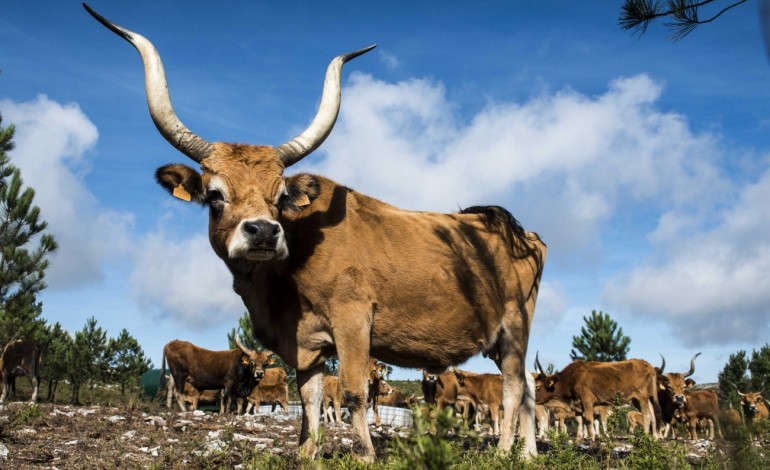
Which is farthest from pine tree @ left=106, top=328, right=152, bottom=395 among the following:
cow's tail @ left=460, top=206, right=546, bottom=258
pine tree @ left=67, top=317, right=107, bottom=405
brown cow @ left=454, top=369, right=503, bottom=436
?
cow's tail @ left=460, top=206, right=546, bottom=258

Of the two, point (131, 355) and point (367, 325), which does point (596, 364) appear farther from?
point (131, 355)

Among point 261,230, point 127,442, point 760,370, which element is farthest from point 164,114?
point 760,370

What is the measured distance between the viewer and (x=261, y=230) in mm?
5352

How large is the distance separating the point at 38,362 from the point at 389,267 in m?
21.9

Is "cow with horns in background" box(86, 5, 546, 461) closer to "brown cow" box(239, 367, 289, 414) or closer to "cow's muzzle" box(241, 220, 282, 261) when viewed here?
"cow's muzzle" box(241, 220, 282, 261)

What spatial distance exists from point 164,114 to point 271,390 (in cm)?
2279

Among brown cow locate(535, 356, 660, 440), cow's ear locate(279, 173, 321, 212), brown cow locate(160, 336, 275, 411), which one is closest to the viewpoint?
cow's ear locate(279, 173, 321, 212)

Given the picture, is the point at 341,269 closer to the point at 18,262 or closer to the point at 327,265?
the point at 327,265

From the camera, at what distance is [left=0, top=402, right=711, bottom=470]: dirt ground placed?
627cm

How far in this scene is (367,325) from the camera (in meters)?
5.90

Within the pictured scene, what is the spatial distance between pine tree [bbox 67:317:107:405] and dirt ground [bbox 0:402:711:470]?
56.0 feet

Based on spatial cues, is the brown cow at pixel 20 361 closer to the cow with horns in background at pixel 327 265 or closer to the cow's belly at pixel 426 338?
the cow with horns in background at pixel 327 265

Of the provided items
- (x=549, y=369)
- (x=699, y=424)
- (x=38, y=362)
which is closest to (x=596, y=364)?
(x=549, y=369)

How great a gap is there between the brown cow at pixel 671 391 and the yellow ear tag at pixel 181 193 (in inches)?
815
